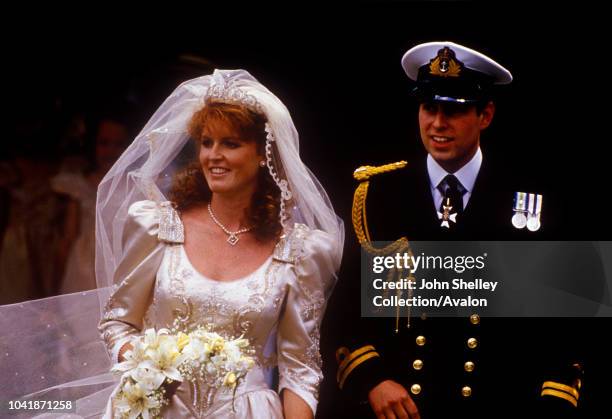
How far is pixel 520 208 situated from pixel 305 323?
0.84 meters

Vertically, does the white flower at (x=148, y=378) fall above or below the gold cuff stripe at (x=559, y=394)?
above

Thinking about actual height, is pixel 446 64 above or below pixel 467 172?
above

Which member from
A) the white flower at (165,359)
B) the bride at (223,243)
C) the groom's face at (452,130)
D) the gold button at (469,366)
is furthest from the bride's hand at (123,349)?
the groom's face at (452,130)

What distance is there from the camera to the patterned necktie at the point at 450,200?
134 inches

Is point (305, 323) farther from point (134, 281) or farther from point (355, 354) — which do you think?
point (134, 281)

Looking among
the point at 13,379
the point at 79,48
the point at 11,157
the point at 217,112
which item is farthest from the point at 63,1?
the point at 13,379

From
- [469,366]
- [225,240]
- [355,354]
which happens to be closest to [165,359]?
[225,240]

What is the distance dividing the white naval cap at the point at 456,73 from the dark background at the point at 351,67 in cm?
12

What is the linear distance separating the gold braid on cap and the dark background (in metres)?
0.04

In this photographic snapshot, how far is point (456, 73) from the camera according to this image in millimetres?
3367

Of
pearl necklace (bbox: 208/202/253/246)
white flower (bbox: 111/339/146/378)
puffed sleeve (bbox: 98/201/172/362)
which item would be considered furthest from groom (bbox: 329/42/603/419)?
white flower (bbox: 111/339/146/378)

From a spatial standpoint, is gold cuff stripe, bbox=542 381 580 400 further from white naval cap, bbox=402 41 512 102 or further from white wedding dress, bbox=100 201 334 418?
white naval cap, bbox=402 41 512 102

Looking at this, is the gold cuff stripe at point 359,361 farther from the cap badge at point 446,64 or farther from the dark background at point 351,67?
the cap badge at point 446,64

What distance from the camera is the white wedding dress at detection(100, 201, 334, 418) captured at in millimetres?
3307
